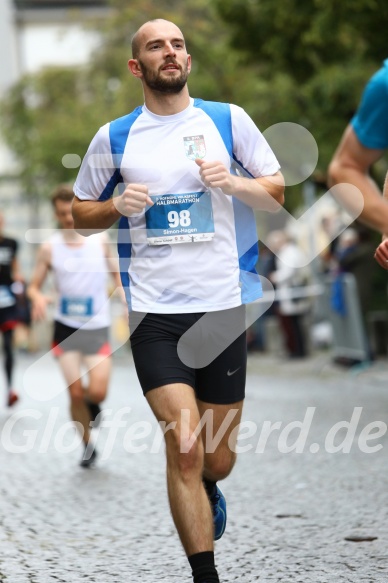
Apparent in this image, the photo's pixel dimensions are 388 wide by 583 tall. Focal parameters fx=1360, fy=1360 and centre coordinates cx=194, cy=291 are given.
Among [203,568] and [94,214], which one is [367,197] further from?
[203,568]

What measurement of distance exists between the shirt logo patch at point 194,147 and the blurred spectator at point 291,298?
46.6 feet

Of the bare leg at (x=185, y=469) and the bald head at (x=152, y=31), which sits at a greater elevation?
the bald head at (x=152, y=31)

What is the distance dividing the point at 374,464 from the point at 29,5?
43507mm

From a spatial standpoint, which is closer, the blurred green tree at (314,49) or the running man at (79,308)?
the running man at (79,308)

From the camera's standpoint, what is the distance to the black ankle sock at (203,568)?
468cm

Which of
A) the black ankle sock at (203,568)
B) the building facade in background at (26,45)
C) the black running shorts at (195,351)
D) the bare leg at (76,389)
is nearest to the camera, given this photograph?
the black ankle sock at (203,568)

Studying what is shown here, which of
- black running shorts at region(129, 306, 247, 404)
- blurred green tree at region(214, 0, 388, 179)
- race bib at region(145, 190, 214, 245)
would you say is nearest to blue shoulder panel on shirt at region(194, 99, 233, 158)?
race bib at region(145, 190, 214, 245)

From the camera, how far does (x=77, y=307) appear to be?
969cm

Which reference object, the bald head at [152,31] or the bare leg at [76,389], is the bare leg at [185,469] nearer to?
the bald head at [152,31]

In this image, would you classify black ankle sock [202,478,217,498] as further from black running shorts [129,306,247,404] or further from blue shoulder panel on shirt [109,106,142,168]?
blue shoulder panel on shirt [109,106,142,168]

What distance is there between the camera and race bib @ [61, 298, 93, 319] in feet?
31.7

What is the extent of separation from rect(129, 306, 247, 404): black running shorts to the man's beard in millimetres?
858

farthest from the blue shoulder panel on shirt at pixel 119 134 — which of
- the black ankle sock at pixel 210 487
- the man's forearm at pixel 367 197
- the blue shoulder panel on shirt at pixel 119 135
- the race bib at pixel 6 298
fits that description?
the race bib at pixel 6 298

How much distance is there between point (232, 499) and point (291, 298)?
12541 millimetres
